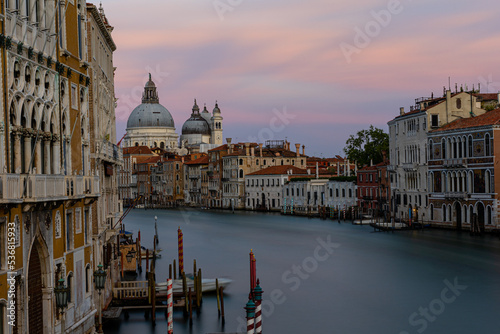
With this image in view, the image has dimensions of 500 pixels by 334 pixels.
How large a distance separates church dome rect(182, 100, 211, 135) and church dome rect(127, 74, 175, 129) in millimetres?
2250

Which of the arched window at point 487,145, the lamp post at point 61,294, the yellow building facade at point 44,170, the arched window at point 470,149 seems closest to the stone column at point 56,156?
the yellow building facade at point 44,170

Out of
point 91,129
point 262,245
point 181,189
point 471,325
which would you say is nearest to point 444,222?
point 262,245

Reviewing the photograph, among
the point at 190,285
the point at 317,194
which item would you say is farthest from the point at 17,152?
the point at 317,194

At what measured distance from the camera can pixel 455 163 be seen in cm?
3691

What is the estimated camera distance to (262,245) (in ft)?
118

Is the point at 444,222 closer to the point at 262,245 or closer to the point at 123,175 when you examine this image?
the point at 262,245

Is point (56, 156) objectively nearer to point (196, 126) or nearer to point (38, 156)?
point (38, 156)

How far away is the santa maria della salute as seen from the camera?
10638cm

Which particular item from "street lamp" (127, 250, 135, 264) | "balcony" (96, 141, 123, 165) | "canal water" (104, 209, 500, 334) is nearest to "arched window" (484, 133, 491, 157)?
"canal water" (104, 209, 500, 334)

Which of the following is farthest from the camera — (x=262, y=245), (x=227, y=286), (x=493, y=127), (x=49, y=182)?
(x=262, y=245)

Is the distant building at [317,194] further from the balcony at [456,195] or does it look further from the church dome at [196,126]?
the church dome at [196,126]

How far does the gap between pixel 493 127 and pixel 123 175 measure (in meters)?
59.9

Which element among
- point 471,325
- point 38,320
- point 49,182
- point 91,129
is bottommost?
point 471,325

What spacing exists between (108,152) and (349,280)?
974 cm
